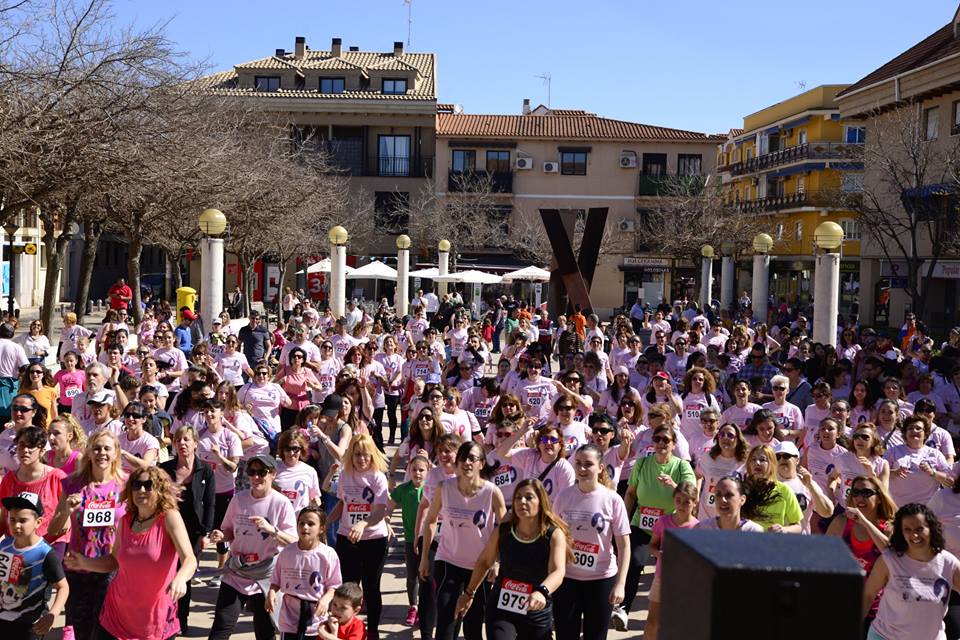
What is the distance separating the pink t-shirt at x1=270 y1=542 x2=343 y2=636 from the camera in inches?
245

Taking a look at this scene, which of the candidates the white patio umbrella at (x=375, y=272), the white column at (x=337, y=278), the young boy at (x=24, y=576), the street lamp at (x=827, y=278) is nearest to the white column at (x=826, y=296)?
the street lamp at (x=827, y=278)

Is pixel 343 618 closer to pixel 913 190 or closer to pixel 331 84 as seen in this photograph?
pixel 913 190

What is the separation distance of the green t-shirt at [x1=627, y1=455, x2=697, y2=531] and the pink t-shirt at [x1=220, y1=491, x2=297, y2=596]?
2.48 meters

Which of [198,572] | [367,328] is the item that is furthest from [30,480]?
[367,328]

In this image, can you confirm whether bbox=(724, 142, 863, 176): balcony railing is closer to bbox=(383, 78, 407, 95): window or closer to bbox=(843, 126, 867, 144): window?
bbox=(843, 126, 867, 144): window

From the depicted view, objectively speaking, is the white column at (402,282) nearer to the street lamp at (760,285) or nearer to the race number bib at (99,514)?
the street lamp at (760,285)

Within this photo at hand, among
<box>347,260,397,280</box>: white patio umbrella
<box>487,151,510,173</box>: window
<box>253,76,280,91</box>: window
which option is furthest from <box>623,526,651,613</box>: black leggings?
<box>487,151,510,173</box>: window

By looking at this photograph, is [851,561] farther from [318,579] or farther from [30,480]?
[30,480]

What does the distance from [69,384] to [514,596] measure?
23.6 ft

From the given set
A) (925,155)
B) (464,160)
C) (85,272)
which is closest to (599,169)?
(464,160)

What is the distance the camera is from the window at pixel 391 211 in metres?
53.6

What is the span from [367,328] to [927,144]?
2120cm

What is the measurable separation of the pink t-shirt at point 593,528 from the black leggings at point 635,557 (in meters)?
1.28

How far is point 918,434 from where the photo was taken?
824 cm
